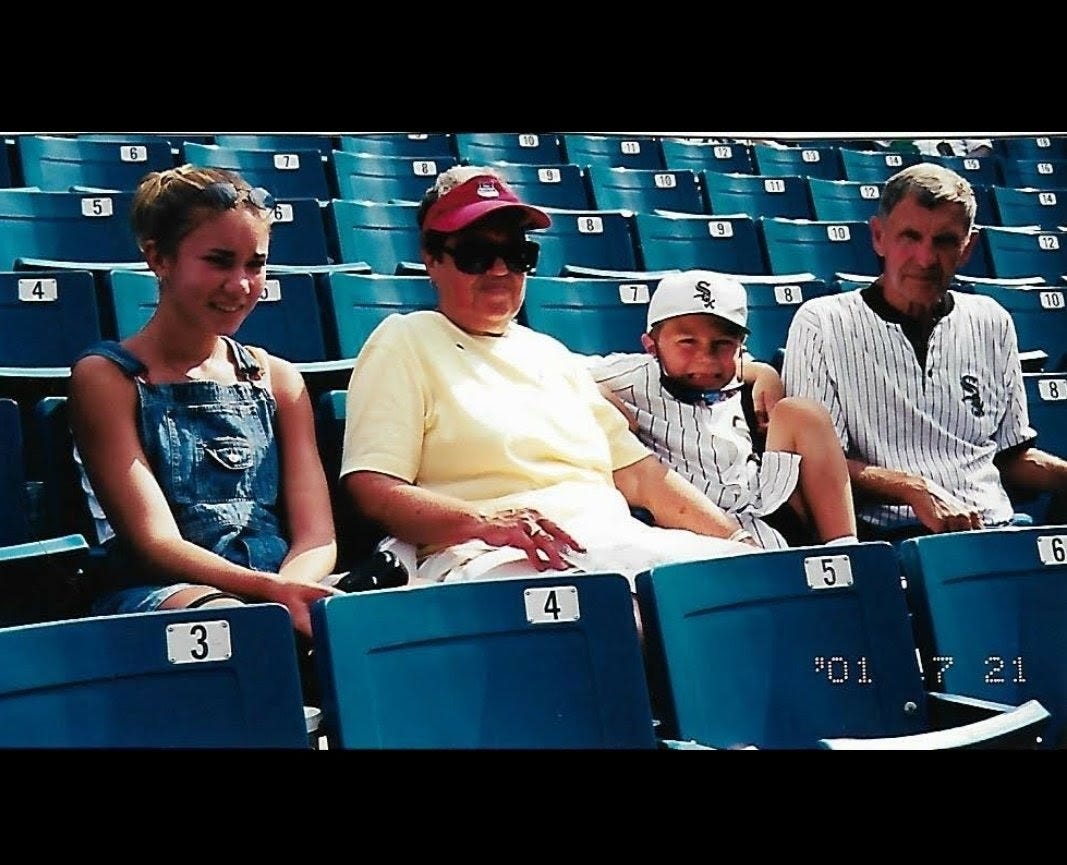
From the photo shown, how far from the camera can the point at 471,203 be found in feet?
7.26

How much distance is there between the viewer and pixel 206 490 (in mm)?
1951

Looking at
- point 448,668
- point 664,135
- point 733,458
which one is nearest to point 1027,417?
point 733,458

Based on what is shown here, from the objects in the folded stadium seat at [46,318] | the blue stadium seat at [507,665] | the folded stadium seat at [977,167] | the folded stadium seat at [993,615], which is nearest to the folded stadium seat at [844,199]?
the folded stadium seat at [977,167]

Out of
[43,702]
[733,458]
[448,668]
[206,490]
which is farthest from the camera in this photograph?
[733,458]

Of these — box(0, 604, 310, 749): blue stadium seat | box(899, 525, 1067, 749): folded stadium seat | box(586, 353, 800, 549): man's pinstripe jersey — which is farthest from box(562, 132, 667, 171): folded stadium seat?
box(0, 604, 310, 749): blue stadium seat

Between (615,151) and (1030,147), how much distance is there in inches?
27.6

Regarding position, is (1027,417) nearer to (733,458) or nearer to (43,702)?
(733,458)

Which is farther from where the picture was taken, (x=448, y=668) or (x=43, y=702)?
(x=448, y=668)

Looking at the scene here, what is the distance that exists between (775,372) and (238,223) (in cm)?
89

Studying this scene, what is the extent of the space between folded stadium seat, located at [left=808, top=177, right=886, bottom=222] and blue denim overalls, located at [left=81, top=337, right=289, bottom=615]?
1.20 metres

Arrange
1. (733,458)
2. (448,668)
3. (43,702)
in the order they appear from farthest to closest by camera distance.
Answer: (733,458) → (448,668) → (43,702)

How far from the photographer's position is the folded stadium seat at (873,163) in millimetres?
2576
